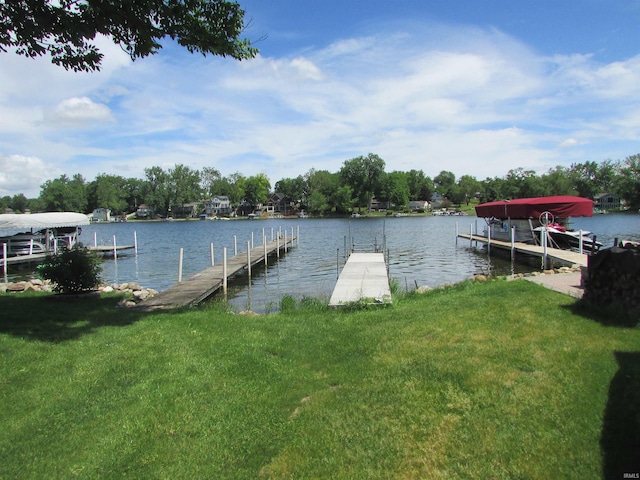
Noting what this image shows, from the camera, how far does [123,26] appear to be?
331 inches

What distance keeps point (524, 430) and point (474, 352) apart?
191 centimetres

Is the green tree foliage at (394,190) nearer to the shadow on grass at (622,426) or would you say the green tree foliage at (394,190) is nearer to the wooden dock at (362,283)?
the wooden dock at (362,283)

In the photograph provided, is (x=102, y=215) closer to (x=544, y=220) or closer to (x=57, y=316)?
(x=544, y=220)

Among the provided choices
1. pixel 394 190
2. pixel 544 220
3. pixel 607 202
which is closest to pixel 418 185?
pixel 394 190

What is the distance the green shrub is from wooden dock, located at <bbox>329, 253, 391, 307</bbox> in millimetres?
6751

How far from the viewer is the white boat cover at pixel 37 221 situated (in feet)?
94.3

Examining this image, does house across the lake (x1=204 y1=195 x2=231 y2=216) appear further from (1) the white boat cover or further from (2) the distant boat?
(1) the white boat cover

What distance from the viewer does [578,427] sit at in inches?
162

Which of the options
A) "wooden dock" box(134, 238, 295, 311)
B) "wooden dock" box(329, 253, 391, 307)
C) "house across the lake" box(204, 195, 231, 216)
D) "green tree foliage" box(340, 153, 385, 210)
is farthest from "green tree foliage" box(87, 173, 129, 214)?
"wooden dock" box(329, 253, 391, 307)

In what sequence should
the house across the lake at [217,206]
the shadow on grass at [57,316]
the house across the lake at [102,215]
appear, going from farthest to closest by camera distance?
A: the house across the lake at [217,206] → the house across the lake at [102,215] → the shadow on grass at [57,316]

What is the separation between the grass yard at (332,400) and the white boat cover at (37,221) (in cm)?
2560

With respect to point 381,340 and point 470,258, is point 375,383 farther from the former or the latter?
point 470,258

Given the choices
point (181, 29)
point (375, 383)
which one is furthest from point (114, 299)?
point (375, 383)

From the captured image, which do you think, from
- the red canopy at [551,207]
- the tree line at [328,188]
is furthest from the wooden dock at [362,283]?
the tree line at [328,188]
